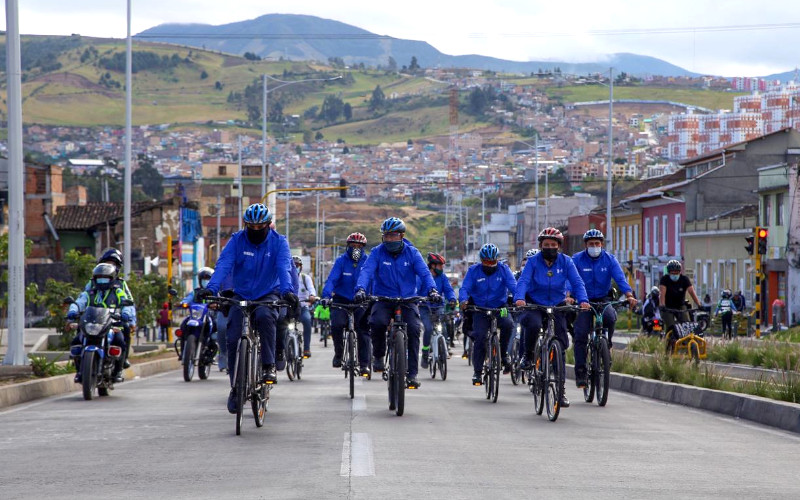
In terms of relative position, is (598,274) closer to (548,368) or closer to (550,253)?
(550,253)

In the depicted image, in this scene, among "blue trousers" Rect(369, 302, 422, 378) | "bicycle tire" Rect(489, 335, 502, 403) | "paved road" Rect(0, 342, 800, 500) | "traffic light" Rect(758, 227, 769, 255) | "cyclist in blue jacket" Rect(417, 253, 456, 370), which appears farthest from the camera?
"traffic light" Rect(758, 227, 769, 255)

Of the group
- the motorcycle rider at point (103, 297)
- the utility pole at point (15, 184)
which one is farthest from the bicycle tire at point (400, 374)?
the utility pole at point (15, 184)

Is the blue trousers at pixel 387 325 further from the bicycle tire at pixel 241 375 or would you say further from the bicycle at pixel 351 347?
the bicycle tire at pixel 241 375

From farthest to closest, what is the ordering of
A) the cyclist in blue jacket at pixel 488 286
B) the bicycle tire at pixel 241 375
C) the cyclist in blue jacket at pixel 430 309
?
the cyclist in blue jacket at pixel 430 309, the cyclist in blue jacket at pixel 488 286, the bicycle tire at pixel 241 375

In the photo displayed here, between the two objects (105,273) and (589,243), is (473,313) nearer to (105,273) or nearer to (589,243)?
(589,243)

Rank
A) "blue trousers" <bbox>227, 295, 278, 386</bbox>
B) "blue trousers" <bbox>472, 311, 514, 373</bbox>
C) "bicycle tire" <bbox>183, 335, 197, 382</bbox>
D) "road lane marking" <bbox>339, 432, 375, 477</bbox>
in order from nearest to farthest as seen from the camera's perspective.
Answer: "road lane marking" <bbox>339, 432, 375, 477</bbox>, "blue trousers" <bbox>227, 295, 278, 386</bbox>, "blue trousers" <bbox>472, 311, 514, 373</bbox>, "bicycle tire" <bbox>183, 335, 197, 382</bbox>

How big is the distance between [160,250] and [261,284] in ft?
255

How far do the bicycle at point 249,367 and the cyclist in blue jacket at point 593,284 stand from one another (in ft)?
16.1

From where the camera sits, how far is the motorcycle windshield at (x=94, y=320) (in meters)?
17.5

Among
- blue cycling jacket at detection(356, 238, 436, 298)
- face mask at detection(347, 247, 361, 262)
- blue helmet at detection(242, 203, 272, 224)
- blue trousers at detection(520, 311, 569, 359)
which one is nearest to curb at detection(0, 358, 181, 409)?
face mask at detection(347, 247, 361, 262)

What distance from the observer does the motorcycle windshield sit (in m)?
17.5

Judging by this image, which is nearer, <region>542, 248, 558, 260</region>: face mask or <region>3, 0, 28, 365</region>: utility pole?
<region>542, 248, 558, 260</region>: face mask

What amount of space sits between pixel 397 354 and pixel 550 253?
8.35 ft

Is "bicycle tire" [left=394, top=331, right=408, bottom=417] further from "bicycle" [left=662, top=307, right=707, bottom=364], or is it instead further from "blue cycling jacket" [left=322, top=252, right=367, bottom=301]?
"bicycle" [left=662, top=307, right=707, bottom=364]
